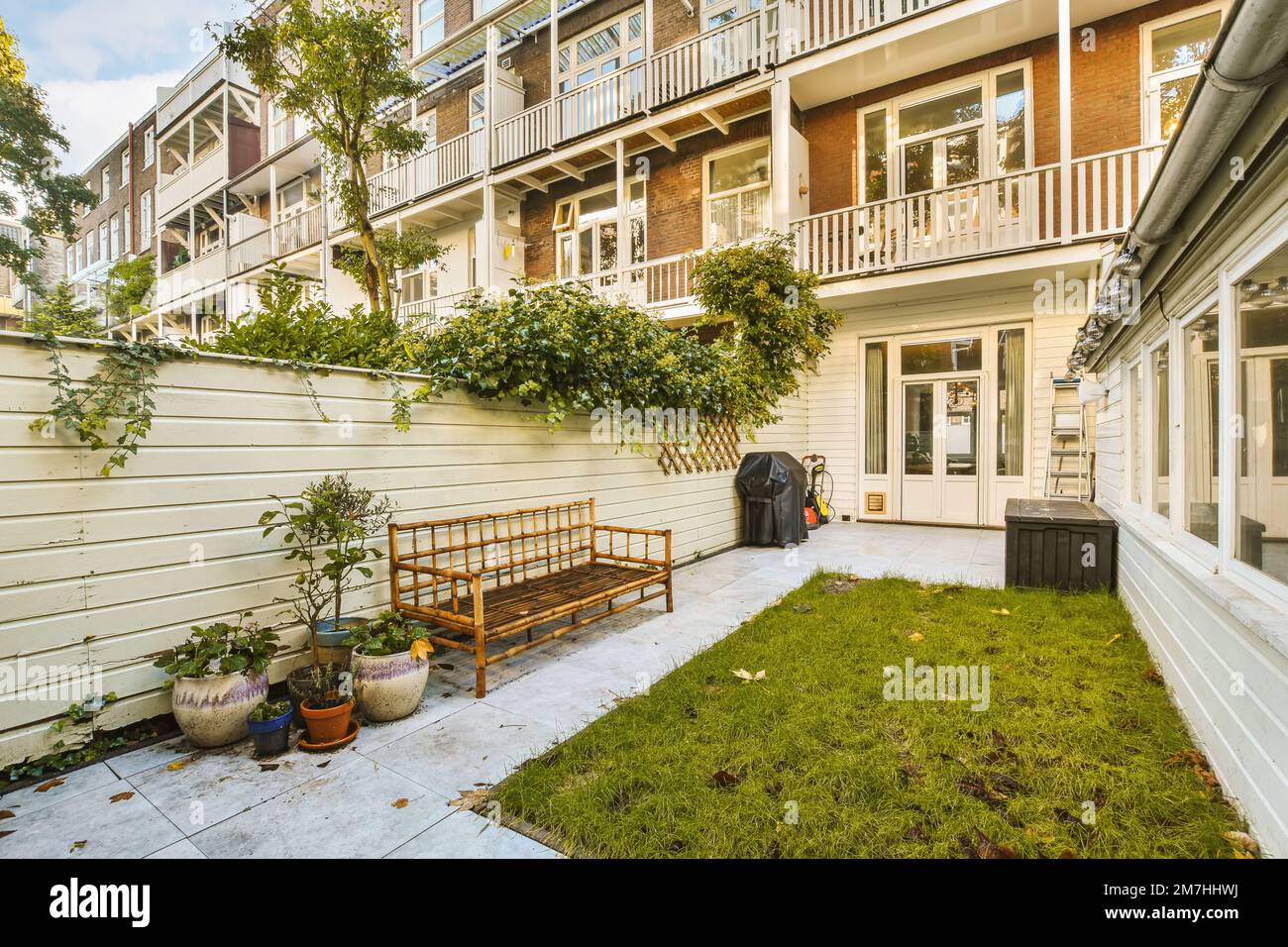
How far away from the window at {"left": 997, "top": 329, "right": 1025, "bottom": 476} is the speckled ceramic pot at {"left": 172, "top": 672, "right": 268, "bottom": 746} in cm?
916

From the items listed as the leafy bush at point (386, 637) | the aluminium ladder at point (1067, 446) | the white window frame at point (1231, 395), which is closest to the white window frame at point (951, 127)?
the aluminium ladder at point (1067, 446)

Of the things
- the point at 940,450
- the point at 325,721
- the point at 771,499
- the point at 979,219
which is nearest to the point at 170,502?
the point at 325,721

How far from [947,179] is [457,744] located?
9689 mm

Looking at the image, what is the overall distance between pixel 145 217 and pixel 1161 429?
1138 inches

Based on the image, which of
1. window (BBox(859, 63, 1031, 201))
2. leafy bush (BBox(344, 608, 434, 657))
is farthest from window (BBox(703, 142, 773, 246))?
leafy bush (BBox(344, 608, 434, 657))

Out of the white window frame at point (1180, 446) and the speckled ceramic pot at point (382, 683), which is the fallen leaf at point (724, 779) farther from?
the white window frame at point (1180, 446)

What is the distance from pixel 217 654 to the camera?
2.57 m

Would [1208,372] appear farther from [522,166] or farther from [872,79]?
[522,166]

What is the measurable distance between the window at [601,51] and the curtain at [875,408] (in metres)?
7.39

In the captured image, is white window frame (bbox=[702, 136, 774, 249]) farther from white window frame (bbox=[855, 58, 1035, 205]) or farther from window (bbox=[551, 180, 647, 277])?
white window frame (bbox=[855, 58, 1035, 205])

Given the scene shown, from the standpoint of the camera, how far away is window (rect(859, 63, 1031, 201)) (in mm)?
8133
